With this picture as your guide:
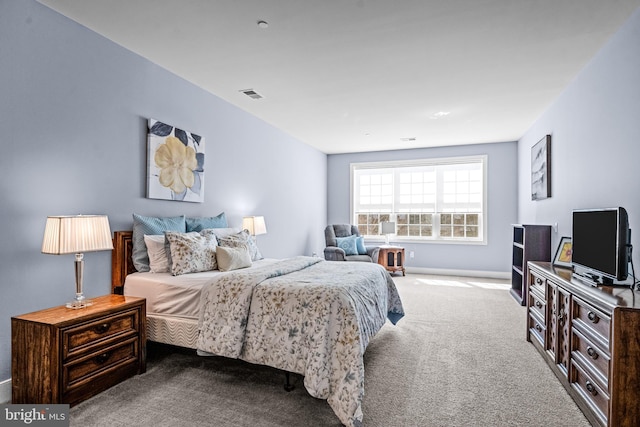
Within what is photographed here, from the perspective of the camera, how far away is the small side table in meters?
6.61

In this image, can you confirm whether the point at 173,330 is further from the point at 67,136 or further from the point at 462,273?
the point at 462,273

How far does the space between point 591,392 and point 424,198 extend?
541cm

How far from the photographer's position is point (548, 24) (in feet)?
8.66

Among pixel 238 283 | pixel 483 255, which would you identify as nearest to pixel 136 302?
pixel 238 283

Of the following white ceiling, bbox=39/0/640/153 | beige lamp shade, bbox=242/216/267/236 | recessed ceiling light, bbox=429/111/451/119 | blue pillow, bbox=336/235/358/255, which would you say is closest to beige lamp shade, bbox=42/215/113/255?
white ceiling, bbox=39/0/640/153

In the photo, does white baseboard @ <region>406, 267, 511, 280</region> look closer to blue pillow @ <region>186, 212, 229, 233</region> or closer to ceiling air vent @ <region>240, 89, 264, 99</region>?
blue pillow @ <region>186, 212, 229, 233</region>

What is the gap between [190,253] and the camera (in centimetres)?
302

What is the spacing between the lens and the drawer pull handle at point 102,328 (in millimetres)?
2297

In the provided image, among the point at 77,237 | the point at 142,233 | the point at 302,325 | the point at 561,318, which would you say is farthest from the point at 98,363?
the point at 561,318

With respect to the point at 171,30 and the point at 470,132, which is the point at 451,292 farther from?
the point at 171,30

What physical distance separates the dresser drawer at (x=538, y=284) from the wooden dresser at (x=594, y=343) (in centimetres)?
1

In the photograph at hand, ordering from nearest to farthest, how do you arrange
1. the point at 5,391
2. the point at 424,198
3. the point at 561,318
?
1. the point at 5,391
2. the point at 561,318
3. the point at 424,198

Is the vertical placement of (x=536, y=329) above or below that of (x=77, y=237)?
below

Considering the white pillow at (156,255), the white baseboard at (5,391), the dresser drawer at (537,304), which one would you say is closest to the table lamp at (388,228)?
the dresser drawer at (537,304)
